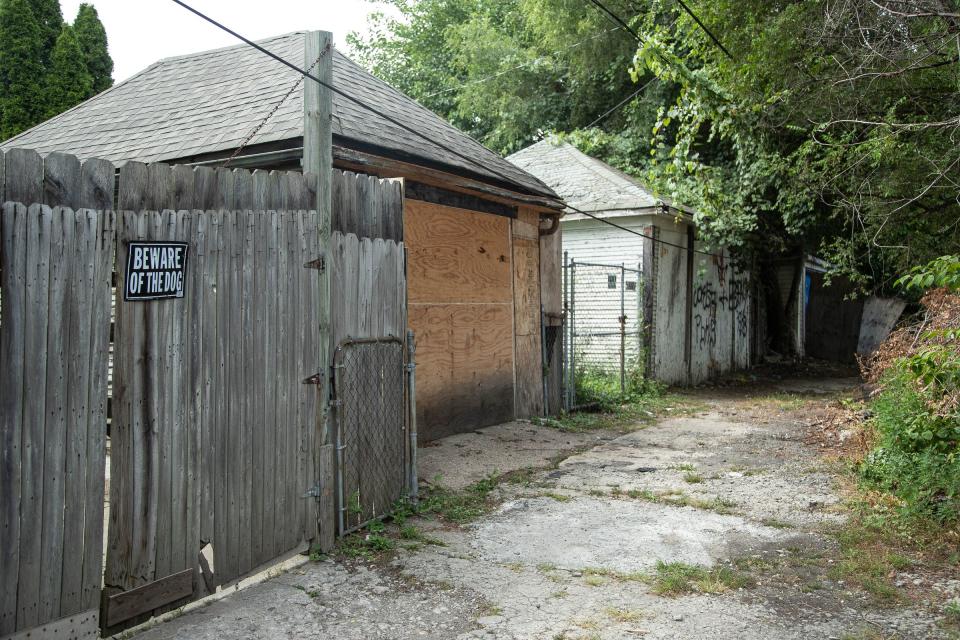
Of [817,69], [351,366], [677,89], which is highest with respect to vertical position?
[677,89]

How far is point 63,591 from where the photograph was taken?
11.4ft

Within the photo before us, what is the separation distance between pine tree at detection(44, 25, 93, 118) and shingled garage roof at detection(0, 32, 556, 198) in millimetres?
7500

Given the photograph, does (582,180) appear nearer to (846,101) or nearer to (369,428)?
(846,101)

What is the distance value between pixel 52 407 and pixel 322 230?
222 cm

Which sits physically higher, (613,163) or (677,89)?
(677,89)

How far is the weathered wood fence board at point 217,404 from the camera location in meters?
3.84

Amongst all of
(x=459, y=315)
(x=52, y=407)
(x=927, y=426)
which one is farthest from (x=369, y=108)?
(x=927, y=426)

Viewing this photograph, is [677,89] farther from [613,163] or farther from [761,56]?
[761,56]

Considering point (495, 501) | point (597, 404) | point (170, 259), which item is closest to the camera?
point (170, 259)

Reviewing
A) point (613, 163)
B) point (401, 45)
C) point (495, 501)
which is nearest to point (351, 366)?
point (495, 501)

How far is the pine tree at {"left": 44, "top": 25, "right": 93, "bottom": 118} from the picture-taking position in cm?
1758

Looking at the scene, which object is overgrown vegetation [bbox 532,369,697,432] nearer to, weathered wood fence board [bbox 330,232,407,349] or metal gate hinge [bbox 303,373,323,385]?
weathered wood fence board [bbox 330,232,407,349]

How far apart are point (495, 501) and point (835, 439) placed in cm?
512

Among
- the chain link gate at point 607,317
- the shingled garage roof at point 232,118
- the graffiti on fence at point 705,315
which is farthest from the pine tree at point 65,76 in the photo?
the graffiti on fence at point 705,315
